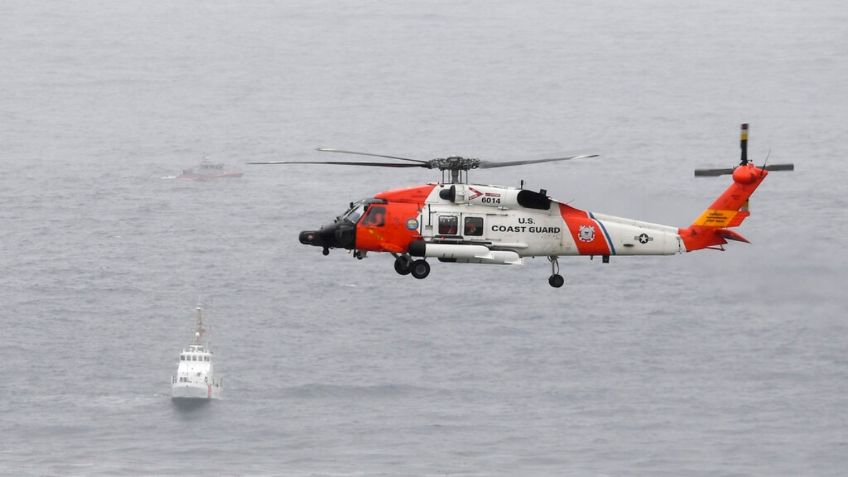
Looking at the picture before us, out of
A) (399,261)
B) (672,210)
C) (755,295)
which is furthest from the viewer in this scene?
(755,295)

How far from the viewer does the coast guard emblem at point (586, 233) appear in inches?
2931

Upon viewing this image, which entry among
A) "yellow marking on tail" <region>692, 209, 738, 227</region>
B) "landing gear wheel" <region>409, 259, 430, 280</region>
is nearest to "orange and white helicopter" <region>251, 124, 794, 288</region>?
"landing gear wheel" <region>409, 259, 430, 280</region>

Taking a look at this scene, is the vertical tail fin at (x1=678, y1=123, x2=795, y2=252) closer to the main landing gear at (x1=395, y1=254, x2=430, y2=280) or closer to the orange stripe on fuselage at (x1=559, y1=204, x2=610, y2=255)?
the orange stripe on fuselage at (x1=559, y1=204, x2=610, y2=255)

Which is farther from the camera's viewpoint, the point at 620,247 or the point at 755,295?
the point at 755,295

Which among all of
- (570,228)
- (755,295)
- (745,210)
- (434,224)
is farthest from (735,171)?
(755,295)

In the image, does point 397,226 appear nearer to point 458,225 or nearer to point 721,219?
point 458,225

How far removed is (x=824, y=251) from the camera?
97.1 meters

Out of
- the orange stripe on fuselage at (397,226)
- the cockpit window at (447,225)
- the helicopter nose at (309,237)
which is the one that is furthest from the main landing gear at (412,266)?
the helicopter nose at (309,237)

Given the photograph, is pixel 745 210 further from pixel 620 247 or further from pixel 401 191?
pixel 401 191

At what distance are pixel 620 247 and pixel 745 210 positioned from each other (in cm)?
484

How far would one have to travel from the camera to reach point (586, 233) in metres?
74.5

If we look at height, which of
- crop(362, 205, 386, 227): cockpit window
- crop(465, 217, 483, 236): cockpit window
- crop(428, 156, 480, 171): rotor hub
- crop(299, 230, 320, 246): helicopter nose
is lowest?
crop(299, 230, 320, 246): helicopter nose

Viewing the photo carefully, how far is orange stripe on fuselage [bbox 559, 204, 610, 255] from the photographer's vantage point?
74438 mm

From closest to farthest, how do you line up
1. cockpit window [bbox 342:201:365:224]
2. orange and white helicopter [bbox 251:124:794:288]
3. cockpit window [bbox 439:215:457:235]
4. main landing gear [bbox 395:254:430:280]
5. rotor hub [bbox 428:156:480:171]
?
rotor hub [bbox 428:156:480:171], main landing gear [bbox 395:254:430:280], orange and white helicopter [bbox 251:124:794:288], cockpit window [bbox 439:215:457:235], cockpit window [bbox 342:201:365:224]
